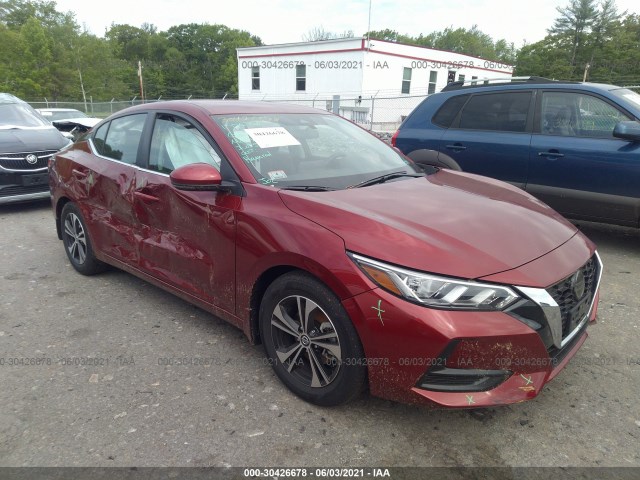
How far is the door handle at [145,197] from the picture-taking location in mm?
3268

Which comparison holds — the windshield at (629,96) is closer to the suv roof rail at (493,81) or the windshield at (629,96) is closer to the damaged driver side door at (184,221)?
the suv roof rail at (493,81)

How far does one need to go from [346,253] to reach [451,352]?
641mm

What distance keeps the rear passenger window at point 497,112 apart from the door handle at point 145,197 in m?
3.98

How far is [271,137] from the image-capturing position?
3.07 metres

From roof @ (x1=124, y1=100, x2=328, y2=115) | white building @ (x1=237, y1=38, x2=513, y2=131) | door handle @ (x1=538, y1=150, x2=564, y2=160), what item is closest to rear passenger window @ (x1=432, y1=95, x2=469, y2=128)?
door handle @ (x1=538, y1=150, x2=564, y2=160)

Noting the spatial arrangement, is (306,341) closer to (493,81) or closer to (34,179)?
(493,81)

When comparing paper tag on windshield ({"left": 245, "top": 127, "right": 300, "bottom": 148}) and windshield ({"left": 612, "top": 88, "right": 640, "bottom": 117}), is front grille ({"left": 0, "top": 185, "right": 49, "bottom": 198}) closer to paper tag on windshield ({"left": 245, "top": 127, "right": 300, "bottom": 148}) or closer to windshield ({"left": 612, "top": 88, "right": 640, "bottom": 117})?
paper tag on windshield ({"left": 245, "top": 127, "right": 300, "bottom": 148})

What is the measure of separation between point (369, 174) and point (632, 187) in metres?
3.08

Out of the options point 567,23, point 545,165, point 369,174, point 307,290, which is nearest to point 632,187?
point 545,165

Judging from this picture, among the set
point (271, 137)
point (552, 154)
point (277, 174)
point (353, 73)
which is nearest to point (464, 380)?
point (277, 174)

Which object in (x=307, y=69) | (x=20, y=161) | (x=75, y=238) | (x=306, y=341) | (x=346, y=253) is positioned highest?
(x=307, y=69)

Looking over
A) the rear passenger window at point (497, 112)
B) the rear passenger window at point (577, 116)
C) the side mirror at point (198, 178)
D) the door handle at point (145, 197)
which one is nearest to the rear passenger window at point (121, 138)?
the door handle at point (145, 197)

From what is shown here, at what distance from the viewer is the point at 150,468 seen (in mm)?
2094

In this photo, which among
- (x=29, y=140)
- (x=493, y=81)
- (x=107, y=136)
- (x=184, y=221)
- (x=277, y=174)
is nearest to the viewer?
(x=277, y=174)
